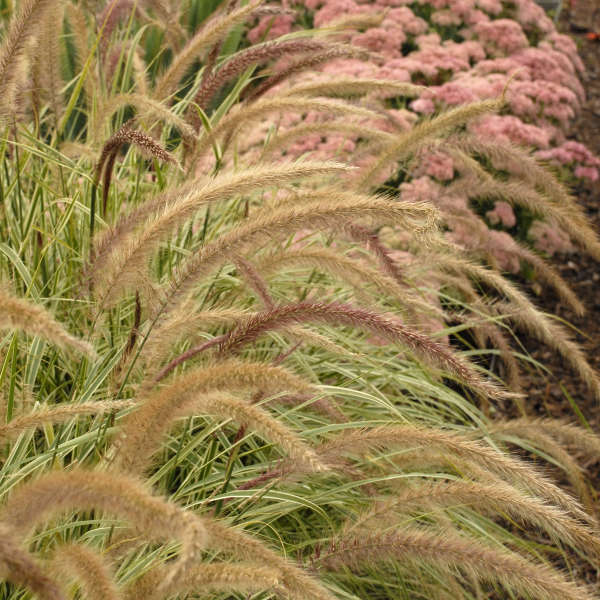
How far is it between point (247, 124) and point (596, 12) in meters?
8.40

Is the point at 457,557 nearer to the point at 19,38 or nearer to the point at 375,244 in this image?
the point at 375,244

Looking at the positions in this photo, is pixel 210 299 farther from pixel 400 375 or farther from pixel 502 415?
pixel 502 415

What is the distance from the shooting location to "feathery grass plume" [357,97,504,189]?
215 cm

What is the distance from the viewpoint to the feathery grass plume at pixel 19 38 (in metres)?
1.70

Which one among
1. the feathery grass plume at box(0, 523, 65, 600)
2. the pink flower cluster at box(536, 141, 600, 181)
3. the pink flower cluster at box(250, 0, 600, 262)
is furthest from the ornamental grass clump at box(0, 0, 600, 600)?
the pink flower cluster at box(536, 141, 600, 181)

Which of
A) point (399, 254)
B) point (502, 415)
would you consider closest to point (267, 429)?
point (399, 254)

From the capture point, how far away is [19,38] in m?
1.72

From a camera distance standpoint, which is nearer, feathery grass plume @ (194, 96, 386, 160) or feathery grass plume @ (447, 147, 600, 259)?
feathery grass plume @ (194, 96, 386, 160)

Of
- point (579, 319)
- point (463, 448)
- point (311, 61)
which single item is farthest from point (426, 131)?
point (579, 319)

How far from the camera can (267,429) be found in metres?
1.38

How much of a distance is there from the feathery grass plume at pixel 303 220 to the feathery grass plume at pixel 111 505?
55cm

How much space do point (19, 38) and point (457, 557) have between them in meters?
1.38

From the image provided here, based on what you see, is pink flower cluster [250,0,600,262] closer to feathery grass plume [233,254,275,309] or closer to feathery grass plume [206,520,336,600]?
feathery grass plume [233,254,275,309]

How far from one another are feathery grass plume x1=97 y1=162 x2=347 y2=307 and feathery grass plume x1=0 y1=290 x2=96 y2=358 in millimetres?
382
